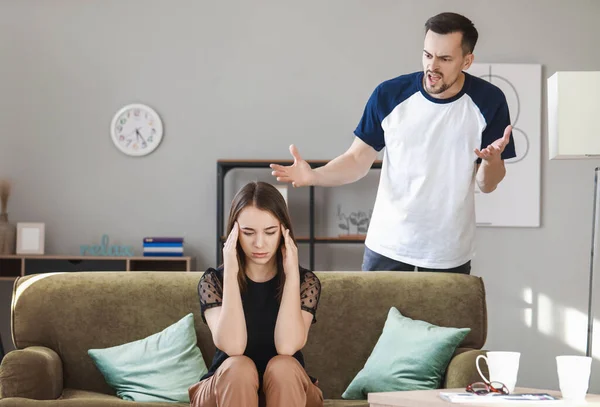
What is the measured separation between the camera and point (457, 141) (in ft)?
9.64

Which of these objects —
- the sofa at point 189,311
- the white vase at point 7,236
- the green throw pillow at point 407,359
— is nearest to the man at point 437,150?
the sofa at point 189,311

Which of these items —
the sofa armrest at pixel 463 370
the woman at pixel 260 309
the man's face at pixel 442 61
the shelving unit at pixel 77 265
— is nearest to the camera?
the woman at pixel 260 309

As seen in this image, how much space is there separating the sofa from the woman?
0.51 meters

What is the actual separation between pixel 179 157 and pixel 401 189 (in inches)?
117

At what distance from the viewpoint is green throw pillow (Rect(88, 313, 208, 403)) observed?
292cm

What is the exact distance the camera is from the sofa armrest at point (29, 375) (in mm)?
2713

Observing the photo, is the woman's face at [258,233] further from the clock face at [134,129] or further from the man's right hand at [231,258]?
the clock face at [134,129]

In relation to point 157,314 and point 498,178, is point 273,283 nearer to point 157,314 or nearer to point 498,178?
point 157,314

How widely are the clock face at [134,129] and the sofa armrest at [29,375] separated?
117 inches

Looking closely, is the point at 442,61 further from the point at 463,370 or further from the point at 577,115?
the point at 463,370

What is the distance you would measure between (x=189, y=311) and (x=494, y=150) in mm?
1260

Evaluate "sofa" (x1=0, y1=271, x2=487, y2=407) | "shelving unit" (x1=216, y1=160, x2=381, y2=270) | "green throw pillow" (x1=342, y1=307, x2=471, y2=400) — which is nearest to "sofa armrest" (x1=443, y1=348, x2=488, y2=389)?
"green throw pillow" (x1=342, y1=307, x2=471, y2=400)

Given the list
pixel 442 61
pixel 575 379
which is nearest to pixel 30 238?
pixel 442 61

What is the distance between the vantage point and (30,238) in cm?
548
